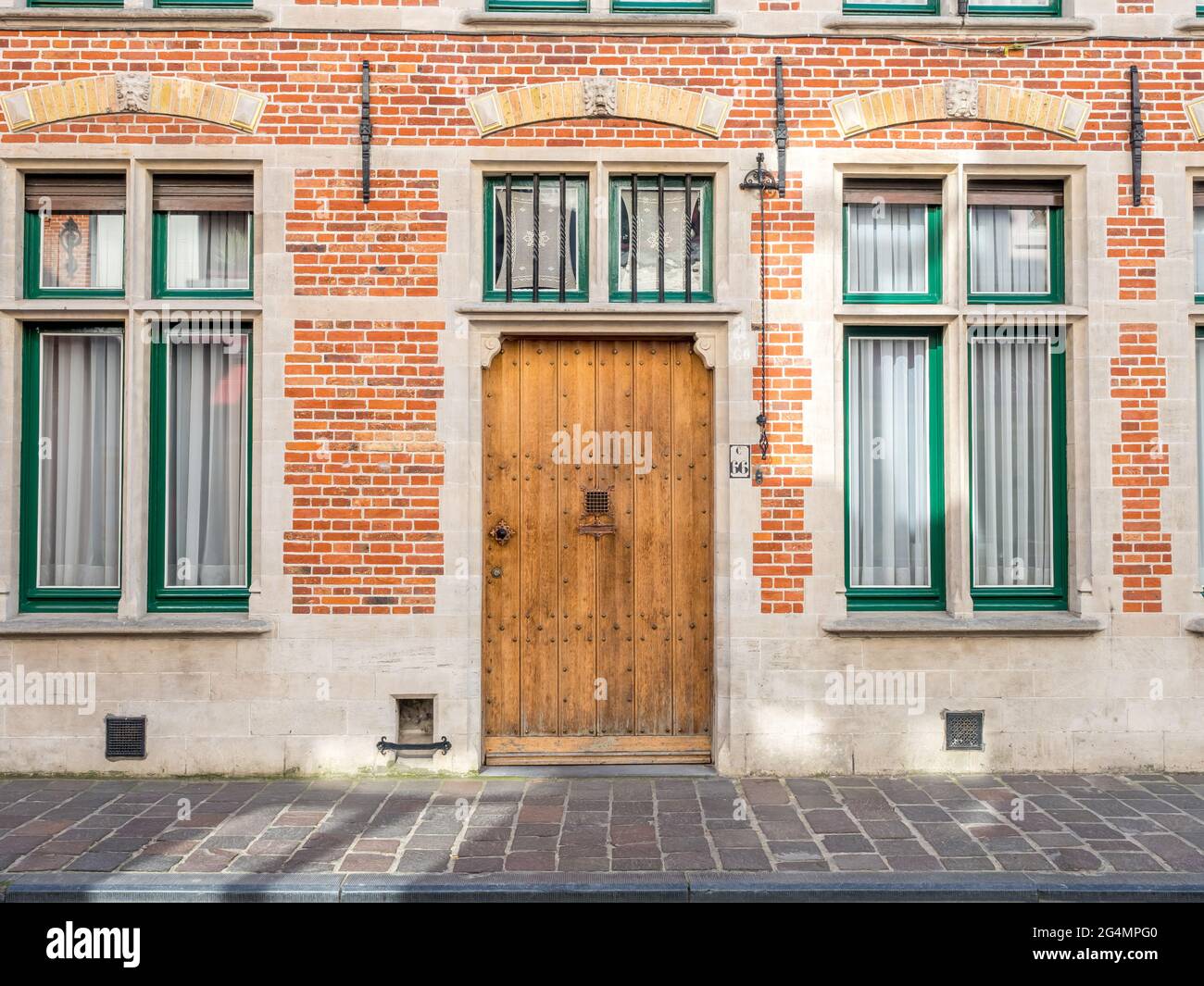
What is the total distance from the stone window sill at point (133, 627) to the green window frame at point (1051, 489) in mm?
4905

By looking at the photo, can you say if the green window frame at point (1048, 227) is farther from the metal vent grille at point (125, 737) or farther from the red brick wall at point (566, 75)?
the metal vent grille at point (125, 737)

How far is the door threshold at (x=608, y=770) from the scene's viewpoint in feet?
21.0

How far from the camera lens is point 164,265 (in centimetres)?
670

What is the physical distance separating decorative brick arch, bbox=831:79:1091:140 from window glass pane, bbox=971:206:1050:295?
0.59m

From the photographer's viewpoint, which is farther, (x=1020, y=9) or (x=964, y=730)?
(x=1020, y=9)

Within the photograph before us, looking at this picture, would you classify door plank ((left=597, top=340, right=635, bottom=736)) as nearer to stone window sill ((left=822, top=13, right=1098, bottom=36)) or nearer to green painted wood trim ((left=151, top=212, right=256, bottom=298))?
green painted wood trim ((left=151, top=212, right=256, bottom=298))

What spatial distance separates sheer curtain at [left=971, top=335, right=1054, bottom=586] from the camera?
22.5ft

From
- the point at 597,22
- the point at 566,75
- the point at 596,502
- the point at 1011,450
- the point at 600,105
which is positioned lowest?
the point at 596,502

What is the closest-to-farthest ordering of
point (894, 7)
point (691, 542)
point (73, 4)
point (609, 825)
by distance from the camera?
point (609, 825) → point (73, 4) → point (691, 542) → point (894, 7)

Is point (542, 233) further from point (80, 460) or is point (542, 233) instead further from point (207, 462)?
point (80, 460)

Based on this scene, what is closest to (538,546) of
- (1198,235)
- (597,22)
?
(597,22)

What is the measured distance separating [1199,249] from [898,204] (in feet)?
7.17

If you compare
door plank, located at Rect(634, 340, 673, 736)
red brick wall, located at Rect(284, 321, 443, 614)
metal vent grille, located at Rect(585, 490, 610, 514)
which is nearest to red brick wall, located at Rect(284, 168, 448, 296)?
red brick wall, located at Rect(284, 321, 443, 614)

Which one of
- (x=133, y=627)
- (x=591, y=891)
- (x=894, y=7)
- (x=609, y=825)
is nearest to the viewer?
(x=591, y=891)
